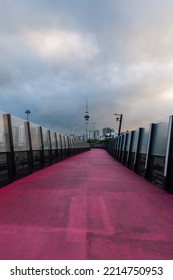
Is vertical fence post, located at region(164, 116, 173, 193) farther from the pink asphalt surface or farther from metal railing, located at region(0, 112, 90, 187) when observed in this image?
metal railing, located at region(0, 112, 90, 187)

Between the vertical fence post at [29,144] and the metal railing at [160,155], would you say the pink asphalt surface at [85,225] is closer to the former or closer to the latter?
the metal railing at [160,155]

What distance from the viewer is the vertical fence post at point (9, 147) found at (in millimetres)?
6658

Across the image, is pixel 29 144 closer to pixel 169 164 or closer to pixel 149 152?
pixel 149 152

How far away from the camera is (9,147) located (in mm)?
6770

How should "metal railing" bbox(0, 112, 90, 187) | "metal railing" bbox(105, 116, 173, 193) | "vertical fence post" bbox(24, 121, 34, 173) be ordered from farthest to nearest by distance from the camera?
"vertical fence post" bbox(24, 121, 34, 173) → "metal railing" bbox(0, 112, 90, 187) → "metal railing" bbox(105, 116, 173, 193)

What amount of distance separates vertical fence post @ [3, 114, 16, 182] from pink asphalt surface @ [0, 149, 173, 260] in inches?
61.6

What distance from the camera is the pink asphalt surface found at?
2406mm

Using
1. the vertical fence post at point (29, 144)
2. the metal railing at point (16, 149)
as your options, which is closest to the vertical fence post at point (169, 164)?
the metal railing at point (16, 149)

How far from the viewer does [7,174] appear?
256 inches

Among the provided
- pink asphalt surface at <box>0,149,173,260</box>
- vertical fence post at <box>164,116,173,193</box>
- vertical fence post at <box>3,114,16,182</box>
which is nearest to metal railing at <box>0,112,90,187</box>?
vertical fence post at <box>3,114,16,182</box>

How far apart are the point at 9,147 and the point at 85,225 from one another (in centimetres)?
427

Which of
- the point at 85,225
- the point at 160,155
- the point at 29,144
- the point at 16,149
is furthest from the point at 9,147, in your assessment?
the point at 85,225
